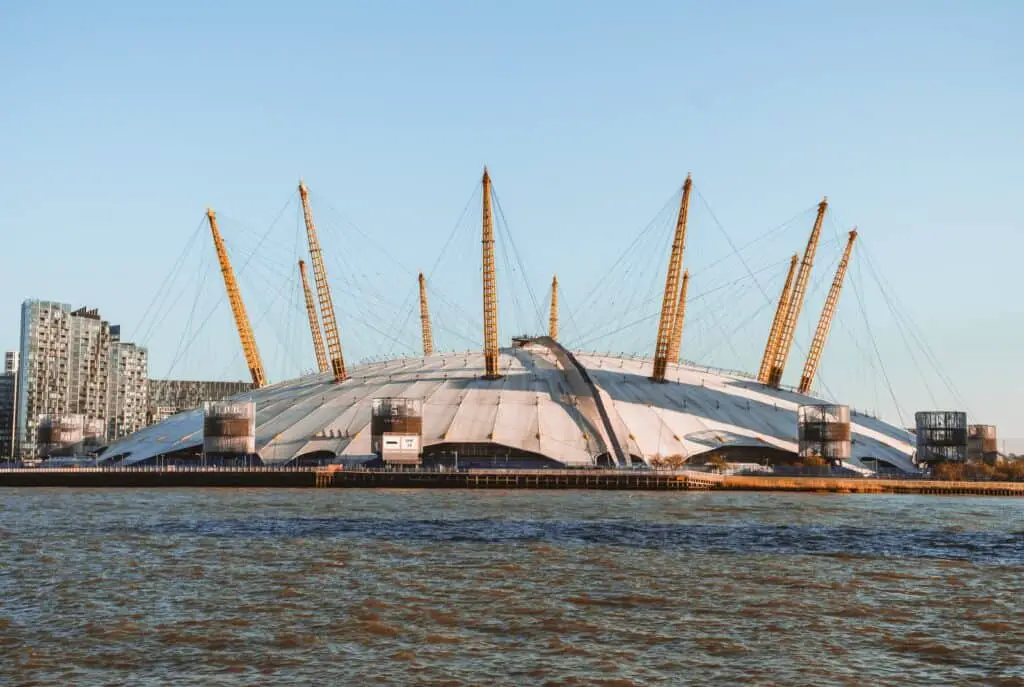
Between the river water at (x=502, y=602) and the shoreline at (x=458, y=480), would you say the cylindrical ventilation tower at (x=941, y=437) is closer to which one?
the shoreline at (x=458, y=480)

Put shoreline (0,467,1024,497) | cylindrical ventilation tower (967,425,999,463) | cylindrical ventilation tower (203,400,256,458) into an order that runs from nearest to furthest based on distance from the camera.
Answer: shoreline (0,467,1024,497)
cylindrical ventilation tower (203,400,256,458)
cylindrical ventilation tower (967,425,999,463)

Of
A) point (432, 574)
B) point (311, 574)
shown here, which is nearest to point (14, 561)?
point (311, 574)

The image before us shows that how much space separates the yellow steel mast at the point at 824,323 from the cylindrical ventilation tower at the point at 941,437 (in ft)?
92.3

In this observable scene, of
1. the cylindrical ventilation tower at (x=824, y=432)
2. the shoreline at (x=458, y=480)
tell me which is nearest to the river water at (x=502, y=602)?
the shoreline at (x=458, y=480)

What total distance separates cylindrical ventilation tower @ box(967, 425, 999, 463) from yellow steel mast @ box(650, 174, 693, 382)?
40700 mm

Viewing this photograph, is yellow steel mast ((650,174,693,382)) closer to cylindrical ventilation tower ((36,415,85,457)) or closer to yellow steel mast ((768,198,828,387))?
yellow steel mast ((768,198,828,387))

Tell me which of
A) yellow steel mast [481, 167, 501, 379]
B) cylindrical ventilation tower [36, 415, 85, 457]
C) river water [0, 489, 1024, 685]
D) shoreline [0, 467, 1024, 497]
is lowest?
river water [0, 489, 1024, 685]

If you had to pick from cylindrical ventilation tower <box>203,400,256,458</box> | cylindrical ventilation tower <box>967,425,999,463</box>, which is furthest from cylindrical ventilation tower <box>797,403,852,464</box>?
cylindrical ventilation tower <box>203,400,256,458</box>

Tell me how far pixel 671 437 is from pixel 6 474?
72457 millimetres

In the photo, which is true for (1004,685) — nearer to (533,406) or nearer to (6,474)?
(533,406)

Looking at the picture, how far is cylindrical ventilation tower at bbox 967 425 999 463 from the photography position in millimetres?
157750

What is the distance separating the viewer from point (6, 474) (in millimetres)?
133000

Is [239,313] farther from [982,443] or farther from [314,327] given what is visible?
[982,443]

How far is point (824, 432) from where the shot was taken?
5320 inches
